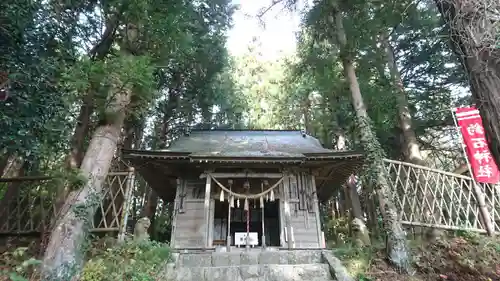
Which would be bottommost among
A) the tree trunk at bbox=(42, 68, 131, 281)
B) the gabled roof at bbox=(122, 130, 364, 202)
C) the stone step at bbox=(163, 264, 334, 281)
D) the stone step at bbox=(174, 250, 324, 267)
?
the stone step at bbox=(163, 264, 334, 281)

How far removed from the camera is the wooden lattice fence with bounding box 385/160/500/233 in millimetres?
7621

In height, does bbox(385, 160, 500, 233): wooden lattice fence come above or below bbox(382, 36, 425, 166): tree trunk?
below

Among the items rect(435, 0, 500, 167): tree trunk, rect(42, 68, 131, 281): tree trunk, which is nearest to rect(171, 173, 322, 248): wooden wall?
rect(42, 68, 131, 281): tree trunk

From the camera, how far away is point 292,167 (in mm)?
8922

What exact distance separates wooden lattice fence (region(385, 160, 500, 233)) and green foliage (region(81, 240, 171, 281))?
570cm

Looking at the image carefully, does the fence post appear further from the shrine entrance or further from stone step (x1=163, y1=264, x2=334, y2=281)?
the shrine entrance

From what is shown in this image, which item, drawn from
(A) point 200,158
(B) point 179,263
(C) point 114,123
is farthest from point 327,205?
(C) point 114,123

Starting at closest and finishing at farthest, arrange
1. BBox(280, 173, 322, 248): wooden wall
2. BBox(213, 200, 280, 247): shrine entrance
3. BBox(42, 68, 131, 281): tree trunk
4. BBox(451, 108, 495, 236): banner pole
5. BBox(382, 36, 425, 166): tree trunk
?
BBox(42, 68, 131, 281): tree trunk < BBox(451, 108, 495, 236): banner pole < BBox(280, 173, 322, 248): wooden wall < BBox(382, 36, 425, 166): tree trunk < BBox(213, 200, 280, 247): shrine entrance

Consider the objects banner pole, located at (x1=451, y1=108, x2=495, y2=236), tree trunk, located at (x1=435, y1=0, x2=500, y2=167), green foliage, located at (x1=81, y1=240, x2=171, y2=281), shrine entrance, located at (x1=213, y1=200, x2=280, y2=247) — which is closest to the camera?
tree trunk, located at (x1=435, y1=0, x2=500, y2=167)

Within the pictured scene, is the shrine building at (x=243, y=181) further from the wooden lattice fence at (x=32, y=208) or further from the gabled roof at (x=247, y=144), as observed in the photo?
the wooden lattice fence at (x=32, y=208)

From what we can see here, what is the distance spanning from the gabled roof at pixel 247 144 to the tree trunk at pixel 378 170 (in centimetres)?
154

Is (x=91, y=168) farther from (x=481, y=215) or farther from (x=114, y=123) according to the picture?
(x=481, y=215)

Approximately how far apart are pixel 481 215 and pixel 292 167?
504cm

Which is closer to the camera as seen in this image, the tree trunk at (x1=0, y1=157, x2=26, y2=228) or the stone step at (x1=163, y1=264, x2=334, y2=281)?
the stone step at (x1=163, y1=264, x2=334, y2=281)
